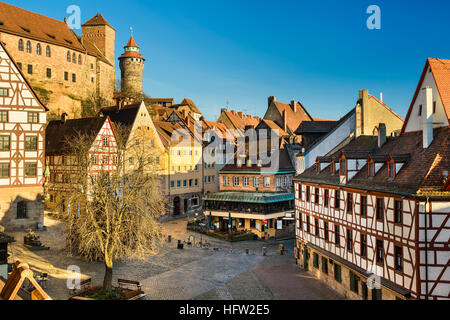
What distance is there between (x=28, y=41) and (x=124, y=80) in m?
29.6

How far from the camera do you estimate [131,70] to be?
89.6 m

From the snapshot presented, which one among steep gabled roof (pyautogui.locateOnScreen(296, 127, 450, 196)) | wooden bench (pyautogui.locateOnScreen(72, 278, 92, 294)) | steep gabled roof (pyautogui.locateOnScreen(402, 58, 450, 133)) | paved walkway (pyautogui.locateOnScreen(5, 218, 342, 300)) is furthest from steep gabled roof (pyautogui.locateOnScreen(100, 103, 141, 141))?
steep gabled roof (pyautogui.locateOnScreen(402, 58, 450, 133))

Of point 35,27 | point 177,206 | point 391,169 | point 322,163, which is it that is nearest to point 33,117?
point 177,206

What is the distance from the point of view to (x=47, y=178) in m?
43.8

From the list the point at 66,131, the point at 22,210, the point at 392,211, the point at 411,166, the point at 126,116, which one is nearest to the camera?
the point at 392,211

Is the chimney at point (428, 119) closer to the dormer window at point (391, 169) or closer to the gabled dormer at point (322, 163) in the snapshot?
the dormer window at point (391, 169)

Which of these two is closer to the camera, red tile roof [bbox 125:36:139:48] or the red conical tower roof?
the red conical tower roof

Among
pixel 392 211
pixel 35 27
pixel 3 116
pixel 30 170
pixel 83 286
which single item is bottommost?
pixel 83 286

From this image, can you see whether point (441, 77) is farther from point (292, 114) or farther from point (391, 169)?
point (292, 114)

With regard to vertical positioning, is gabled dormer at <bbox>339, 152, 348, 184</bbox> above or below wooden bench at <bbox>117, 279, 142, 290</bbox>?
above

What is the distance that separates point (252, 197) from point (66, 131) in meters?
25.9

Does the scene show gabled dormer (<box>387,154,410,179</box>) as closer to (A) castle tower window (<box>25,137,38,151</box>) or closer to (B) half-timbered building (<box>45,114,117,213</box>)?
(B) half-timbered building (<box>45,114,117,213</box>)

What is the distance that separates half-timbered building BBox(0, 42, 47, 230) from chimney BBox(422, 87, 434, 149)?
1298 inches

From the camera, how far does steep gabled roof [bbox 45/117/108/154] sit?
44.2 m
